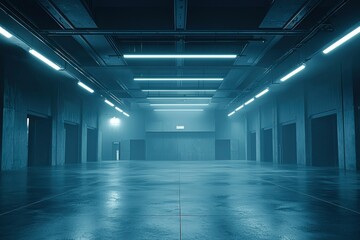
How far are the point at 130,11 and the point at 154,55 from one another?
1720mm

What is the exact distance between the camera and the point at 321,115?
19.0m

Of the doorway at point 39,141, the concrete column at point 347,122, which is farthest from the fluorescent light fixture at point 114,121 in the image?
the concrete column at point 347,122

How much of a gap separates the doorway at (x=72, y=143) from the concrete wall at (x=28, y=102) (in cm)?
93

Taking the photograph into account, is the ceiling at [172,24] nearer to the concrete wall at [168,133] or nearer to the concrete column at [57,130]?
the concrete column at [57,130]

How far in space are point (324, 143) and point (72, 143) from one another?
58.3ft

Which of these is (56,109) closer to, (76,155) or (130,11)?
(76,155)

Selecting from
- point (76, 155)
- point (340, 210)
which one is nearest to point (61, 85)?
point (76, 155)

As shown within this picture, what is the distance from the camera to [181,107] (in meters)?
30.4

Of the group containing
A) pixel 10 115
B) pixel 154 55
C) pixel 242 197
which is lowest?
pixel 242 197

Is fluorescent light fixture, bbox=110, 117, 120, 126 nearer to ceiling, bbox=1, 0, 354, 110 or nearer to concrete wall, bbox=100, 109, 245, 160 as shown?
concrete wall, bbox=100, 109, 245, 160

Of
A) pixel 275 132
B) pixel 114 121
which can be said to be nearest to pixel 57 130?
pixel 275 132

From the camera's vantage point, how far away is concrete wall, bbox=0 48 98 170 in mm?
15305

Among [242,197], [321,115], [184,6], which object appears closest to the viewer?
[242,197]

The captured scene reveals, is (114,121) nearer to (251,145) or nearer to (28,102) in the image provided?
(251,145)
